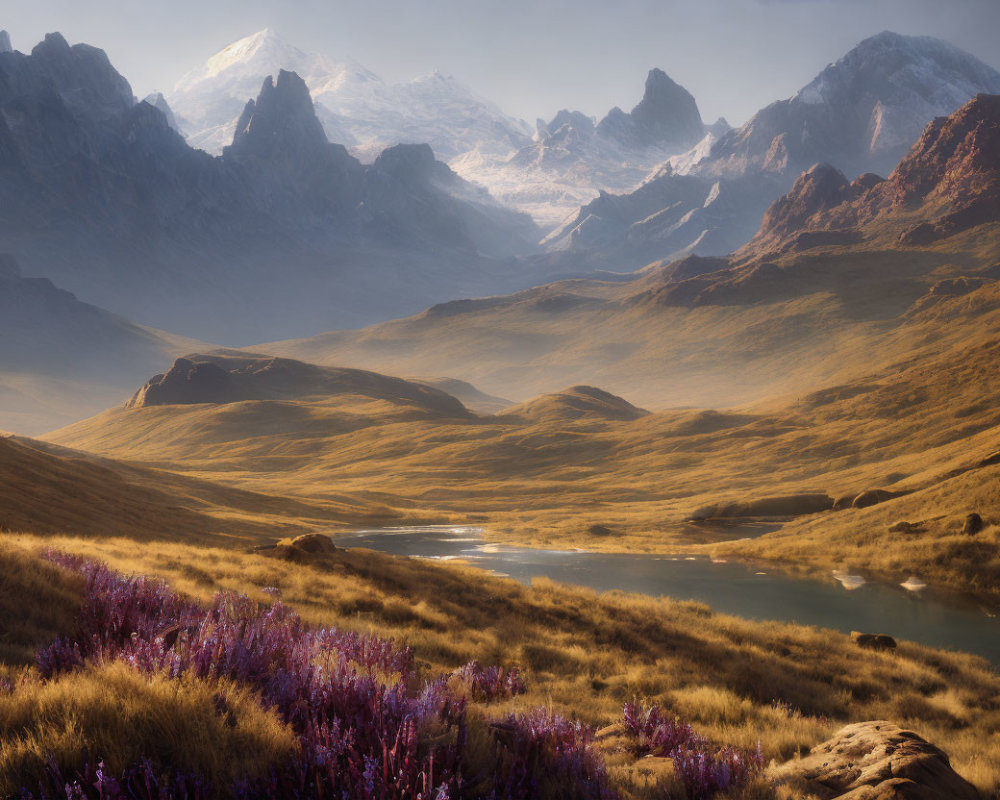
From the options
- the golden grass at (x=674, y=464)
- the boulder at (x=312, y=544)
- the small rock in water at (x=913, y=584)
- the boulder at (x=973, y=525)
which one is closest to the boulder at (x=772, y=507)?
the golden grass at (x=674, y=464)

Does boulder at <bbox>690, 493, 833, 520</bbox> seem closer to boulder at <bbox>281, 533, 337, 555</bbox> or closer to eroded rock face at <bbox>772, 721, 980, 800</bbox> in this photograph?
boulder at <bbox>281, 533, 337, 555</bbox>

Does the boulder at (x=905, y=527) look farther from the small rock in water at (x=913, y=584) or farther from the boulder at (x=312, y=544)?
the boulder at (x=312, y=544)

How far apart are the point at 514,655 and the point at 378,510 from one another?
6356 centimetres

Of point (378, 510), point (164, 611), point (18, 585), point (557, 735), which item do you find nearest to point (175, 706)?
point (557, 735)

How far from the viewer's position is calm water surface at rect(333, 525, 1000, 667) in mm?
23281

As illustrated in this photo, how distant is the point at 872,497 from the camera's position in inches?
1769

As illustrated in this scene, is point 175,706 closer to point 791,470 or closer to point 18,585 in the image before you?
point 18,585

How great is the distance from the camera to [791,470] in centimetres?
7369

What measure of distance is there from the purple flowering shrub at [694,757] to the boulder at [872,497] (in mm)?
43412

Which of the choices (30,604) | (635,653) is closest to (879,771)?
(635,653)

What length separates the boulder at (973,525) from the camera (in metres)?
30.3

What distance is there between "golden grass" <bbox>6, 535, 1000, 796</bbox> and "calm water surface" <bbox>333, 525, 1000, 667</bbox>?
6.98 meters

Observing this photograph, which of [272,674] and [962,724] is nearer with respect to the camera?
[272,674]

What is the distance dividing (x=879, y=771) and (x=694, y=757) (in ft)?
4.86
